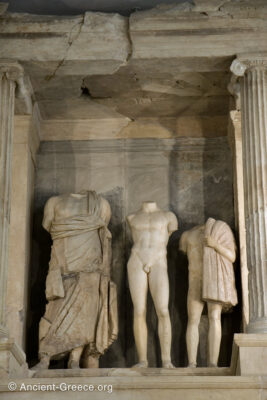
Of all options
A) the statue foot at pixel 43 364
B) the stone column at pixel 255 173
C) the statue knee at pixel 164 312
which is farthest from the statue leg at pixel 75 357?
the stone column at pixel 255 173

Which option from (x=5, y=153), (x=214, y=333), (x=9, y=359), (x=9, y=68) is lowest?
(x=9, y=359)

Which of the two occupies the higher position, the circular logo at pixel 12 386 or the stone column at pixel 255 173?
the stone column at pixel 255 173

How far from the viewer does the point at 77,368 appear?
39.1 feet

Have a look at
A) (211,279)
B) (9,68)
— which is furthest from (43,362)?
(9,68)

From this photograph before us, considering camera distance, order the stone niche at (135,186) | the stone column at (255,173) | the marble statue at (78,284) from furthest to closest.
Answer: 1. the stone niche at (135,186)
2. the marble statue at (78,284)
3. the stone column at (255,173)

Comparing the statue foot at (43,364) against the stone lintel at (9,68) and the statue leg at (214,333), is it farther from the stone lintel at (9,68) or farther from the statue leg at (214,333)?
the stone lintel at (9,68)

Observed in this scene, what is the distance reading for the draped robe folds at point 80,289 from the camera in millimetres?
12133

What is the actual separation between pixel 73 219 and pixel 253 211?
91.5 inches

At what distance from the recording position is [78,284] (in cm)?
1232

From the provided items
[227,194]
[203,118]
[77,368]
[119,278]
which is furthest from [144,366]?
[203,118]

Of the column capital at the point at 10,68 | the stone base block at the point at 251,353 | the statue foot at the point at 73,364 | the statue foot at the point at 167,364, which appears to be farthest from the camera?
the column capital at the point at 10,68

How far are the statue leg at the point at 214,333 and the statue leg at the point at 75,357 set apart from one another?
1.52 metres

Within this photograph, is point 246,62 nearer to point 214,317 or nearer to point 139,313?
point 214,317

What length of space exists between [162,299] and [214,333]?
2.39 ft
